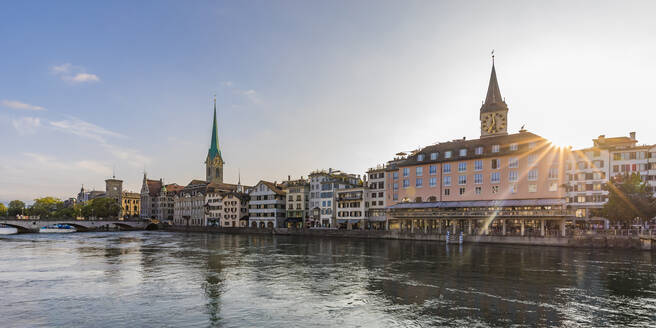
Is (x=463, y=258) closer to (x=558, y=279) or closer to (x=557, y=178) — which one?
(x=558, y=279)

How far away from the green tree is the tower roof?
16778cm

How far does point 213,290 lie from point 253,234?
290ft

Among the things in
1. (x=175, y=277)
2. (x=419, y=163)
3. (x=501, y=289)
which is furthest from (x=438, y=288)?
(x=419, y=163)

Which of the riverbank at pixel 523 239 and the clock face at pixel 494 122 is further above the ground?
the clock face at pixel 494 122

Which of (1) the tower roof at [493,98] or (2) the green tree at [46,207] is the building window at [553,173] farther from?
(2) the green tree at [46,207]

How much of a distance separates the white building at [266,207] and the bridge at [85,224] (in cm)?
4449

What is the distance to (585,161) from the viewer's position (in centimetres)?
8638

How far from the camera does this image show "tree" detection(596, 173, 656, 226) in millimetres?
59781

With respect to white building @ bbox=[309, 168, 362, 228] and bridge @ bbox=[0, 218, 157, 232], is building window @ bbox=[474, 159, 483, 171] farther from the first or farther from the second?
bridge @ bbox=[0, 218, 157, 232]

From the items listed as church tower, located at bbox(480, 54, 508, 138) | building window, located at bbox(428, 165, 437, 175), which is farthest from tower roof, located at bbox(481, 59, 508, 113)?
building window, located at bbox(428, 165, 437, 175)

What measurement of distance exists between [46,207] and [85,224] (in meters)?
60.9

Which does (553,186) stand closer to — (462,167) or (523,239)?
(523,239)

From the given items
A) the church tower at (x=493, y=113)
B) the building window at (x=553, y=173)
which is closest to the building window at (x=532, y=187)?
the building window at (x=553, y=173)

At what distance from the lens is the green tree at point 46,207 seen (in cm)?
17164
